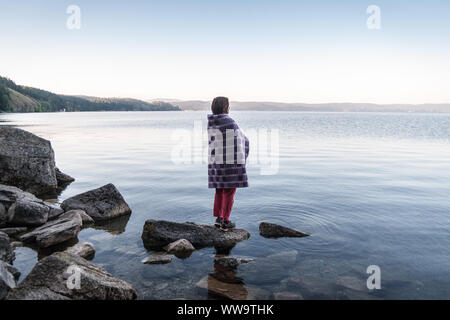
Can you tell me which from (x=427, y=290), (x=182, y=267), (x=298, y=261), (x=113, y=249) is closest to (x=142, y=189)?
(x=113, y=249)

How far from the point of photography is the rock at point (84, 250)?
24.3 feet

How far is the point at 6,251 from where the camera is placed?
7137 millimetres

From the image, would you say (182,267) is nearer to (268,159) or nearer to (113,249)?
(113,249)

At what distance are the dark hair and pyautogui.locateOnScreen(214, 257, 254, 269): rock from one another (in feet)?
11.7

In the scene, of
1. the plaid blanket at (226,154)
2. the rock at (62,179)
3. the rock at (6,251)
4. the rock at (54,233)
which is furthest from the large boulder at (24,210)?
the rock at (62,179)

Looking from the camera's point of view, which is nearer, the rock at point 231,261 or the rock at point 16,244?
the rock at point 231,261

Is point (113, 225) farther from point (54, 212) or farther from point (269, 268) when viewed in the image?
point (269, 268)

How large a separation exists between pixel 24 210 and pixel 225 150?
20.5 feet

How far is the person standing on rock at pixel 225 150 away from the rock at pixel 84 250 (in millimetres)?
3394

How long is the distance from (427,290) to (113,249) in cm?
719

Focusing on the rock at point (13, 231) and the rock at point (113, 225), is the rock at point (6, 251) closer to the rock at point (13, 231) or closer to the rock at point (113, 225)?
the rock at point (13, 231)

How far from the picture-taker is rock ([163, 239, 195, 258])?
7.79 m

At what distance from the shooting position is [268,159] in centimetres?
2606

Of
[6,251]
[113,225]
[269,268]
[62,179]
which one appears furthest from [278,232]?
[62,179]
